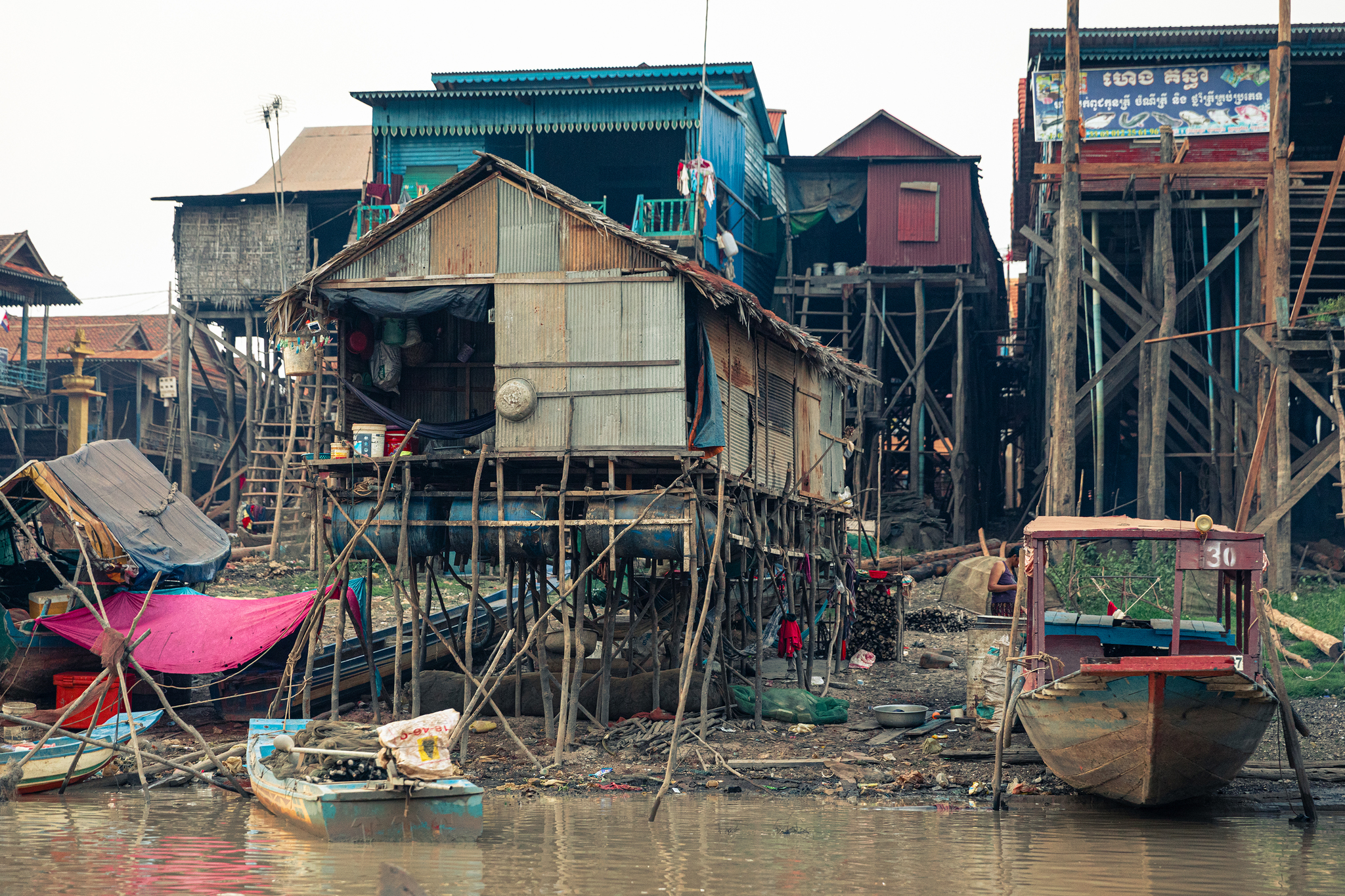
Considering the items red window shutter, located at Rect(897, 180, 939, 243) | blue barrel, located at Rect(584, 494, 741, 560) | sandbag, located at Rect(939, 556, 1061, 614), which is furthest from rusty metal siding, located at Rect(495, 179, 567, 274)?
red window shutter, located at Rect(897, 180, 939, 243)

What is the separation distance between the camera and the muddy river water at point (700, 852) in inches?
391

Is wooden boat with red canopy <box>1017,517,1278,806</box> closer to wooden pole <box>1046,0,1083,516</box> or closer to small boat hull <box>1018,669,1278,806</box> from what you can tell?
small boat hull <box>1018,669,1278,806</box>

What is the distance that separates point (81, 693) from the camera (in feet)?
59.4

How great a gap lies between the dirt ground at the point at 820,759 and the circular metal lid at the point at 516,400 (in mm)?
4142

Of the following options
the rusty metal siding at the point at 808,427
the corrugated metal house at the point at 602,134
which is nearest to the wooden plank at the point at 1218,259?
the rusty metal siding at the point at 808,427

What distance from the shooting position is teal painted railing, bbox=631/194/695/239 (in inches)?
985

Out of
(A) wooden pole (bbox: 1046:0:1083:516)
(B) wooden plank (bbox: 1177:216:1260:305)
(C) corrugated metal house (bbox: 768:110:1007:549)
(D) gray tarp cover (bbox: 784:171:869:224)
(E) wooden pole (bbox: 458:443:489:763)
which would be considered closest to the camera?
(E) wooden pole (bbox: 458:443:489:763)

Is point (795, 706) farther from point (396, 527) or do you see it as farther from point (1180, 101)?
point (1180, 101)

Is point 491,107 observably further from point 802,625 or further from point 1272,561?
point 1272,561

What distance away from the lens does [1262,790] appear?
14.0m

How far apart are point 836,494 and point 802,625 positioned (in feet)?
8.24

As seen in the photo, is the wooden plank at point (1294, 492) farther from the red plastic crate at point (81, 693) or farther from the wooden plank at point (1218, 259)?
the red plastic crate at point (81, 693)

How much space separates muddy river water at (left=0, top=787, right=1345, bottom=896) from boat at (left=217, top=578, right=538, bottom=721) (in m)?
4.78

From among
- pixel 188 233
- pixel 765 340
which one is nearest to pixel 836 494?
pixel 765 340
